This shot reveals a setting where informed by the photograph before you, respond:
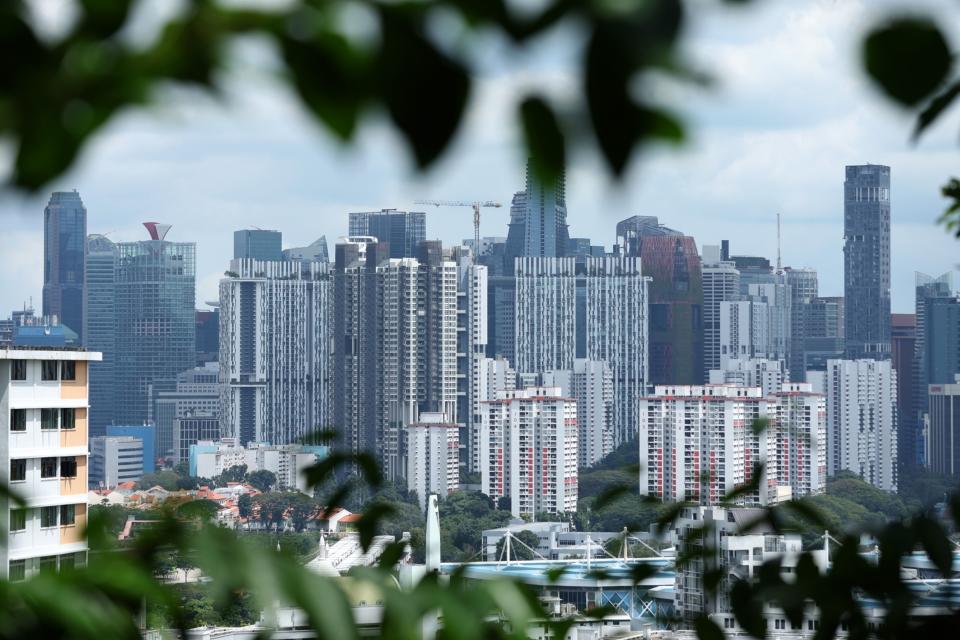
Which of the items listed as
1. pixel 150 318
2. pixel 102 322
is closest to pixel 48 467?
pixel 150 318

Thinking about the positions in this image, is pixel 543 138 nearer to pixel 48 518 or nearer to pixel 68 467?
pixel 48 518

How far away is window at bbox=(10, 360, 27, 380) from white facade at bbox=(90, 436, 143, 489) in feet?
87.3

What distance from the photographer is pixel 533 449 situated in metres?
26.0

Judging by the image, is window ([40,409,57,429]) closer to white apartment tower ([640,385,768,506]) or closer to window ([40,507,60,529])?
window ([40,507,60,529])

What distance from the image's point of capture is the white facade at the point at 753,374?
32875 mm

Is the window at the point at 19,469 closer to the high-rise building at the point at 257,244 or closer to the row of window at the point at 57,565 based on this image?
the row of window at the point at 57,565

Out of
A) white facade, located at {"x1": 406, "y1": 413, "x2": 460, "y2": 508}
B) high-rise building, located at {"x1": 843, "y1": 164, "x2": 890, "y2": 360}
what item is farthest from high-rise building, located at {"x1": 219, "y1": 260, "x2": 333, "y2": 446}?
high-rise building, located at {"x1": 843, "y1": 164, "x2": 890, "y2": 360}

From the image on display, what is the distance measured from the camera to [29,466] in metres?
5.45

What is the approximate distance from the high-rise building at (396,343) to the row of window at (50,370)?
21809 mm

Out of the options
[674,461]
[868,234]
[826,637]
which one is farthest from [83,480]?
[868,234]

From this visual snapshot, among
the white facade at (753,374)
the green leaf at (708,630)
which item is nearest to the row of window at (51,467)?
the green leaf at (708,630)

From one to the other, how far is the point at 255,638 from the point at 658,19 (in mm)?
283

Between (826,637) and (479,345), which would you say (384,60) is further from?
(479,345)

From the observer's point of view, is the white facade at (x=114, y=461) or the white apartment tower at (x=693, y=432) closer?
the white apartment tower at (x=693, y=432)
